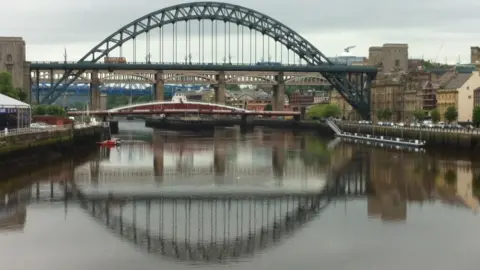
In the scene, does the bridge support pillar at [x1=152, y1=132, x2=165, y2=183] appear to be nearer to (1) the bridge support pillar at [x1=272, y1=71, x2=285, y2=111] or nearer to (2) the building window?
(2) the building window

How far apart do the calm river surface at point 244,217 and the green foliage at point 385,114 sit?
2012 inches

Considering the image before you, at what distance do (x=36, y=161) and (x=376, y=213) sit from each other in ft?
83.1

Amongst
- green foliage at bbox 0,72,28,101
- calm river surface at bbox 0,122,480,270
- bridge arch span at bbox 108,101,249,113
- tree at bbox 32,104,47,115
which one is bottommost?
calm river surface at bbox 0,122,480,270

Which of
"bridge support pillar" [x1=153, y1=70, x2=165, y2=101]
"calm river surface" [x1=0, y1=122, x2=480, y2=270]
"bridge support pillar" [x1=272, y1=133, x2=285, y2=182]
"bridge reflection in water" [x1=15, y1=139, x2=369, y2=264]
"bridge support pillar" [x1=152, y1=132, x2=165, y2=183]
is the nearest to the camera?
"calm river surface" [x1=0, y1=122, x2=480, y2=270]

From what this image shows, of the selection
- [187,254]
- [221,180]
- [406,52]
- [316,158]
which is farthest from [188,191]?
[406,52]

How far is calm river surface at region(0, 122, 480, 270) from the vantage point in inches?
939

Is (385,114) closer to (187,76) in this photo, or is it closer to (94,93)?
(187,76)

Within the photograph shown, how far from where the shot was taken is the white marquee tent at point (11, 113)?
54312mm

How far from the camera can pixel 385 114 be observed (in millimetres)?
101938

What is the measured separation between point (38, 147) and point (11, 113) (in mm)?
5337

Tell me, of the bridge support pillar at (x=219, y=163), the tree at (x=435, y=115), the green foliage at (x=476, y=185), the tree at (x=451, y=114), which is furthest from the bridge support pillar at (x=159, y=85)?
the green foliage at (x=476, y=185)

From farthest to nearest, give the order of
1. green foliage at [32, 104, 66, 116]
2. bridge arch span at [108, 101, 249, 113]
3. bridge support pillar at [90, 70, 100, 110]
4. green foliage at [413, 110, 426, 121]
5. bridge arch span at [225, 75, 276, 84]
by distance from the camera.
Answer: bridge arch span at [225, 75, 276, 84] < bridge arch span at [108, 101, 249, 113] < bridge support pillar at [90, 70, 100, 110] < green foliage at [413, 110, 426, 121] < green foliage at [32, 104, 66, 116]

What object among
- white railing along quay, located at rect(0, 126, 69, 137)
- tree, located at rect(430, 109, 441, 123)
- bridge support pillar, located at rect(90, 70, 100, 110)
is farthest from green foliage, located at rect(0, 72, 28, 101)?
tree, located at rect(430, 109, 441, 123)

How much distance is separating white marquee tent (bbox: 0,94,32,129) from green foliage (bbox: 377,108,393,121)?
54733mm
